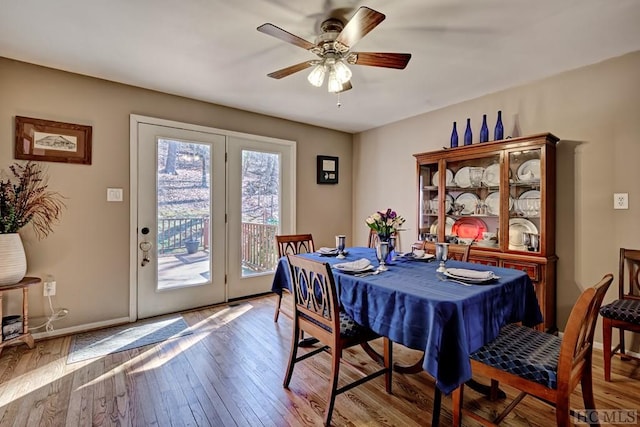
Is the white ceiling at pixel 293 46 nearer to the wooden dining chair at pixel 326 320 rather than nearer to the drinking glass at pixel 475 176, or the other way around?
the drinking glass at pixel 475 176

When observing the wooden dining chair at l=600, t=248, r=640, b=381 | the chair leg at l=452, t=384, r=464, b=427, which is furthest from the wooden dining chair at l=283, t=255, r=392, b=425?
the wooden dining chair at l=600, t=248, r=640, b=381

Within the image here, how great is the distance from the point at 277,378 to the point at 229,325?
1119mm

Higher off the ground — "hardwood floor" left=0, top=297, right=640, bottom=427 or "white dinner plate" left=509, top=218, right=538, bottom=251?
"white dinner plate" left=509, top=218, right=538, bottom=251

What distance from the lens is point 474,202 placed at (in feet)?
11.0

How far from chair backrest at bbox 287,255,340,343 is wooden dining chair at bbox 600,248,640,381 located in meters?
1.97

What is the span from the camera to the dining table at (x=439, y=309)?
1.38 meters

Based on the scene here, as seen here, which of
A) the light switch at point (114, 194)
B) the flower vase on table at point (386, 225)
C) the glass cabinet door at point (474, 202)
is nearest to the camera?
the flower vase on table at point (386, 225)

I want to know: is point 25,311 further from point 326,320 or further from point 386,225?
point 386,225

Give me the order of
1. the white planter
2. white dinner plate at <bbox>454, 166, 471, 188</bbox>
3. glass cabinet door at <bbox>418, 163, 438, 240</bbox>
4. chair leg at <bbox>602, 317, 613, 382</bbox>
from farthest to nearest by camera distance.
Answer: glass cabinet door at <bbox>418, 163, 438, 240</bbox> < white dinner plate at <bbox>454, 166, 471, 188</bbox> < the white planter < chair leg at <bbox>602, 317, 613, 382</bbox>

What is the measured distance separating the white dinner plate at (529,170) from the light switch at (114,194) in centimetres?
391

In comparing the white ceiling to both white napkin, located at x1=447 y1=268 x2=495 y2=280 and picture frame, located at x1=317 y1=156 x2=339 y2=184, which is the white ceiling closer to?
picture frame, located at x1=317 y1=156 x2=339 y2=184

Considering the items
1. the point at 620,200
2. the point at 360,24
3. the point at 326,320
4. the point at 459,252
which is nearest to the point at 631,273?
the point at 620,200

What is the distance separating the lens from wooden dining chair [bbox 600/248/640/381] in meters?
2.09

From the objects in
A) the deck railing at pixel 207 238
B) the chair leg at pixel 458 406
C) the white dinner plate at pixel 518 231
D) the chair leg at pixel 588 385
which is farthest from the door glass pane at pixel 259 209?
the chair leg at pixel 588 385
